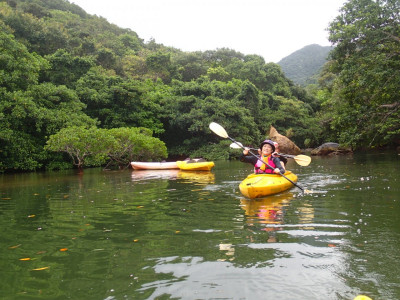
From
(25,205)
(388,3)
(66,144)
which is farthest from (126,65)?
(25,205)

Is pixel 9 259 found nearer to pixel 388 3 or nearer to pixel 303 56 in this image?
pixel 388 3

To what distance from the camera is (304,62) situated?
83.2 metres

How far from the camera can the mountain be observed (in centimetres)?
7522

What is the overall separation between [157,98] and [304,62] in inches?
2598

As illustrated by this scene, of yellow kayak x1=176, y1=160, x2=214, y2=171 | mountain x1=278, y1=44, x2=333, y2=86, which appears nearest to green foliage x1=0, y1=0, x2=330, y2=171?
yellow kayak x1=176, y1=160, x2=214, y2=171

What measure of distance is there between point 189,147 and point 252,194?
66.7ft

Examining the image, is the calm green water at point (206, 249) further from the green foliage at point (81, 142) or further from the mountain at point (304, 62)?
the mountain at point (304, 62)

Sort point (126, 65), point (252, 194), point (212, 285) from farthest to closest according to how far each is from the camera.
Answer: point (126, 65)
point (252, 194)
point (212, 285)

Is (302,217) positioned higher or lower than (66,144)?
lower

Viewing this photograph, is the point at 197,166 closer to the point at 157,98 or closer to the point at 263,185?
the point at 263,185

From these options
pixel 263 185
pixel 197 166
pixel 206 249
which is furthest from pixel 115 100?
pixel 206 249

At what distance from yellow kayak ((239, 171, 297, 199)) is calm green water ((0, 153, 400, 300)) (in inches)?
8.2

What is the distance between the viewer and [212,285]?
2.57m

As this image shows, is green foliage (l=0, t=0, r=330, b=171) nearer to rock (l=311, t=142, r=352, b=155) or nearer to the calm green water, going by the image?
rock (l=311, t=142, r=352, b=155)
